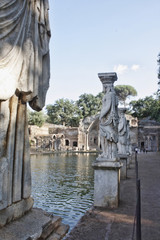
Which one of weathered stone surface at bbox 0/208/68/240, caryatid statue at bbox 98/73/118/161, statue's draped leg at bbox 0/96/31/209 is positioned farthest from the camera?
caryatid statue at bbox 98/73/118/161

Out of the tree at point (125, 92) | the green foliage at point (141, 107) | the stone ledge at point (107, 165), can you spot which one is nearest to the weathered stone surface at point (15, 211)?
the stone ledge at point (107, 165)

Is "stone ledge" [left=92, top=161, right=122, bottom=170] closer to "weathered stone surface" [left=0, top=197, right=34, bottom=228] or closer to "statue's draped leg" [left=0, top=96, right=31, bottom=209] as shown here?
Answer: "weathered stone surface" [left=0, top=197, right=34, bottom=228]

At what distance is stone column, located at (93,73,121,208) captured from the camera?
4.63m

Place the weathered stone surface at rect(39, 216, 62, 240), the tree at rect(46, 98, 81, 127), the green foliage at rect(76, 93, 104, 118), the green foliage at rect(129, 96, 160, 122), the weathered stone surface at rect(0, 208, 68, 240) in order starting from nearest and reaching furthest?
the weathered stone surface at rect(0, 208, 68, 240) → the weathered stone surface at rect(39, 216, 62, 240) → the green foliage at rect(129, 96, 160, 122) → the tree at rect(46, 98, 81, 127) → the green foliage at rect(76, 93, 104, 118)

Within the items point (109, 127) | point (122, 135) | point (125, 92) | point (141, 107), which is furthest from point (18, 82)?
point (125, 92)

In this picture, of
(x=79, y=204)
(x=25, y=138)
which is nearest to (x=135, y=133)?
(x=79, y=204)

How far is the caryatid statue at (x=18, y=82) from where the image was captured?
1689 mm

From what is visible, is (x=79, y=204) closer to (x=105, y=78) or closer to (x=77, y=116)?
(x=105, y=78)

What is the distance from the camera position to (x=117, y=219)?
3889 mm

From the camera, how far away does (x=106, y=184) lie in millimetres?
4660

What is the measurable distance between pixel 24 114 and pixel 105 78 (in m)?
3.56

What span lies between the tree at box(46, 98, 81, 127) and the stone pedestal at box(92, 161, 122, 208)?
164ft

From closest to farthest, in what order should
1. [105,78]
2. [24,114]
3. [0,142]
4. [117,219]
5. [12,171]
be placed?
[0,142]
[12,171]
[24,114]
[117,219]
[105,78]

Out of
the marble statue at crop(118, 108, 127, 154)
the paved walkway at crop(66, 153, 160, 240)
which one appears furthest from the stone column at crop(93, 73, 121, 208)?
the marble statue at crop(118, 108, 127, 154)
